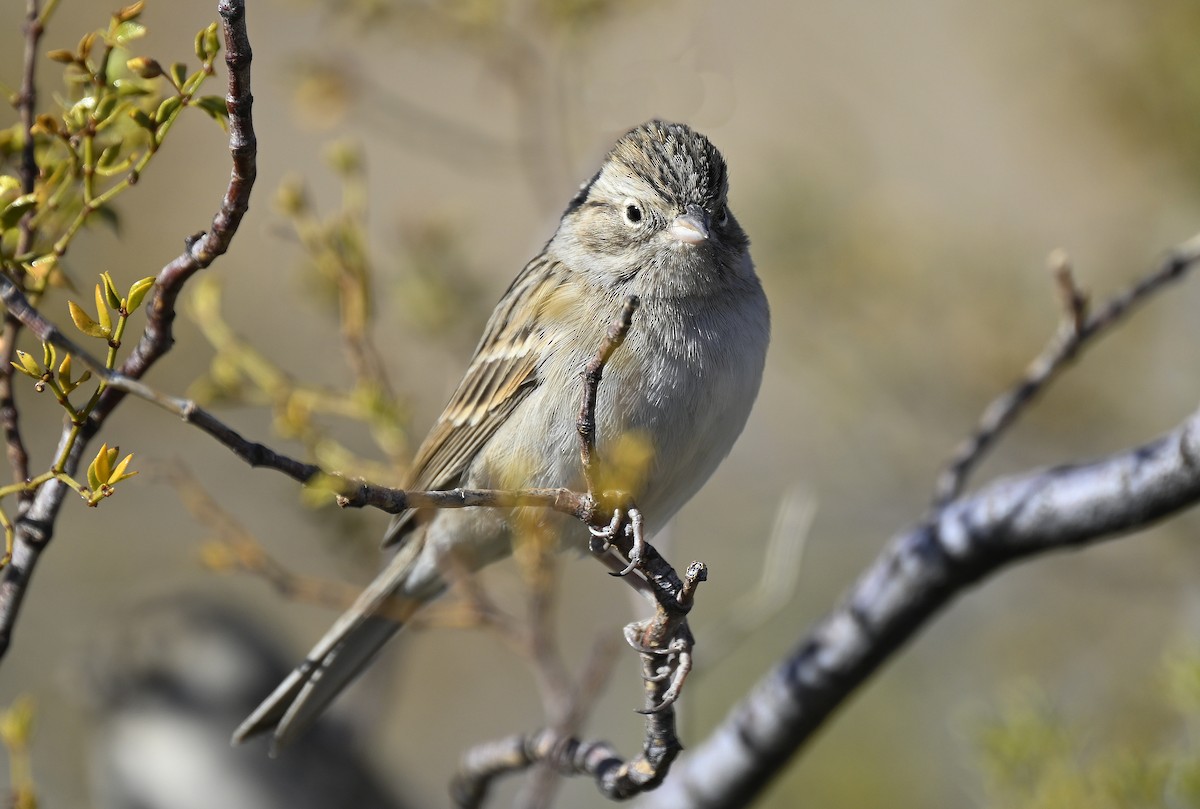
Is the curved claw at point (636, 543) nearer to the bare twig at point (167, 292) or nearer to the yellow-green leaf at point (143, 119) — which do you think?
the bare twig at point (167, 292)

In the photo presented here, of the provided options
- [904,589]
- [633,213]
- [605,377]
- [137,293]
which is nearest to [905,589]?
[904,589]

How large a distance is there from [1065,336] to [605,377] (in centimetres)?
100

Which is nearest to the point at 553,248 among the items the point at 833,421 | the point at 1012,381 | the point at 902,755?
the point at 833,421

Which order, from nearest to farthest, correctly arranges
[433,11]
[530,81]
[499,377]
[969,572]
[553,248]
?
1. [969,572]
2. [499,377]
3. [553,248]
4. [433,11]
5. [530,81]

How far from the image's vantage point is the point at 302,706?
9.11 feet

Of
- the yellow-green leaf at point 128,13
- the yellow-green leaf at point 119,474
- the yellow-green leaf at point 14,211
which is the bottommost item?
the yellow-green leaf at point 119,474

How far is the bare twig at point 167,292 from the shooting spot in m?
1.49

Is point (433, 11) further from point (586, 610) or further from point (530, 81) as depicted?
point (586, 610)

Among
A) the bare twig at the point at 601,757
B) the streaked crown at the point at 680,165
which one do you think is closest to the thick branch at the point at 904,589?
the bare twig at the point at 601,757

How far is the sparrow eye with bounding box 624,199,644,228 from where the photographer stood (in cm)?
288

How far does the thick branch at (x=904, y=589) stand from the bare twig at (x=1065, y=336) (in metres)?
0.16

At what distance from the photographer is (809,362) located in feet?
15.9

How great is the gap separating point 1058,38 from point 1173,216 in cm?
80

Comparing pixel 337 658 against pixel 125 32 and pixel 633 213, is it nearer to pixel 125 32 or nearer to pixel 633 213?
pixel 633 213
